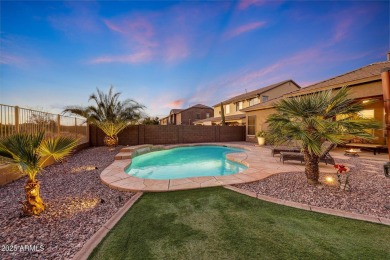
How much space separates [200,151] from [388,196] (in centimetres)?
1003

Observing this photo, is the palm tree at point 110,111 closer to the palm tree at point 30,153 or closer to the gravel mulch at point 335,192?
the palm tree at point 30,153

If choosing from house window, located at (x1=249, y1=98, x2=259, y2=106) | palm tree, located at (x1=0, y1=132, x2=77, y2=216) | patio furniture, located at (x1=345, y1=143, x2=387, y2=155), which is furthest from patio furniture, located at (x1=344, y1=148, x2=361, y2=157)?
house window, located at (x1=249, y1=98, x2=259, y2=106)

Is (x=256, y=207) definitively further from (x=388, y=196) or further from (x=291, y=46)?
(x=291, y=46)

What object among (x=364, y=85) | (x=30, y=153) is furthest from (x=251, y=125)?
(x=30, y=153)

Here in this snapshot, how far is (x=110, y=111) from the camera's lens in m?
12.3

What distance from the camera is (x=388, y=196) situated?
3.81m

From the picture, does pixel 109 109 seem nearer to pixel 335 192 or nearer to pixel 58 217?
pixel 58 217

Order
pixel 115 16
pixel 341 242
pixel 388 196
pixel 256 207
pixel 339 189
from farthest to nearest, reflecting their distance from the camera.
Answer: pixel 115 16, pixel 339 189, pixel 388 196, pixel 256 207, pixel 341 242

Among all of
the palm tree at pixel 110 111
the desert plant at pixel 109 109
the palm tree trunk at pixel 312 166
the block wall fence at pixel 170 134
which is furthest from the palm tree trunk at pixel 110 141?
the palm tree trunk at pixel 312 166

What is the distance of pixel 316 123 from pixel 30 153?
599 cm

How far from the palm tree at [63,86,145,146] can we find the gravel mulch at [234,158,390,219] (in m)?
10.5

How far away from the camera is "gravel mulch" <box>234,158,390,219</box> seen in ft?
11.1

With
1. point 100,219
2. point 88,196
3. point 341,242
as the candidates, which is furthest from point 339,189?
point 88,196

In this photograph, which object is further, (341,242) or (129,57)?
(129,57)
